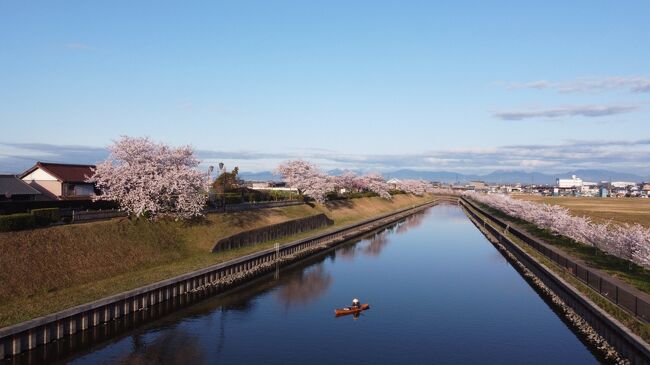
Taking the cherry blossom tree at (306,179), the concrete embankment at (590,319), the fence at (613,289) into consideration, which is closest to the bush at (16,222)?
the concrete embankment at (590,319)

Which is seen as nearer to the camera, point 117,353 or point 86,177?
point 117,353

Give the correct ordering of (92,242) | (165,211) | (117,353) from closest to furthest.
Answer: (117,353), (92,242), (165,211)

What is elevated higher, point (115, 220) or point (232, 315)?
point (115, 220)

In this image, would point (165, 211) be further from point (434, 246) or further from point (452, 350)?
point (434, 246)

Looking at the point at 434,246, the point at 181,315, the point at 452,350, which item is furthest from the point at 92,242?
the point at 434,246

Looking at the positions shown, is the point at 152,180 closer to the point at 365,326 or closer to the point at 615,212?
the point at 365,326

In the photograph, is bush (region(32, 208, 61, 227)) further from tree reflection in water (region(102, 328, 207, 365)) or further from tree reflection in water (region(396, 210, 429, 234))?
tree reflection in water (region(396, 210, 429, 234))

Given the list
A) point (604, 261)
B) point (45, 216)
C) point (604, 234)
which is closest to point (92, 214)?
point (45, 216)
